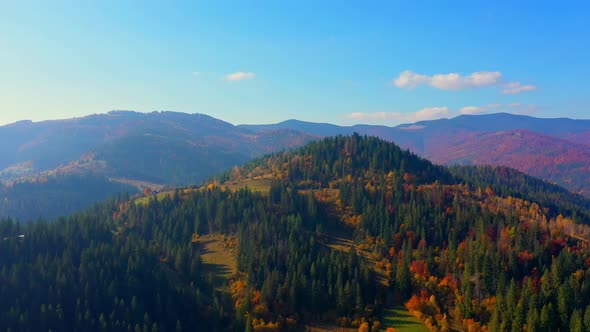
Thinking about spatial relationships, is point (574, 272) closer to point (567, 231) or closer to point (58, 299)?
point (567, 231)

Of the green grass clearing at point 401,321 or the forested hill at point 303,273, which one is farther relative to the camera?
the green grass clearing at point 401,321

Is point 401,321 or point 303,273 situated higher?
point 303,273

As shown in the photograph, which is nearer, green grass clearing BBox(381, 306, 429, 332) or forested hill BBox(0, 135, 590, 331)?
forested hill BBox(0, 135, 590, 331)

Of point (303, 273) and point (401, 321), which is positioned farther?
point (303, 273)

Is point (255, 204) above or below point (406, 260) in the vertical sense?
above

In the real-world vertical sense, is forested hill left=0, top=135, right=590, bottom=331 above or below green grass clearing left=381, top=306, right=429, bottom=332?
above

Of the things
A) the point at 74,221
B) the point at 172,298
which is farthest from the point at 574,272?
the point at 74,221

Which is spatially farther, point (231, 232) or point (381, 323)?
point (231, 232)

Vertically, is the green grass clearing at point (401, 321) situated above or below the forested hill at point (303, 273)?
below
